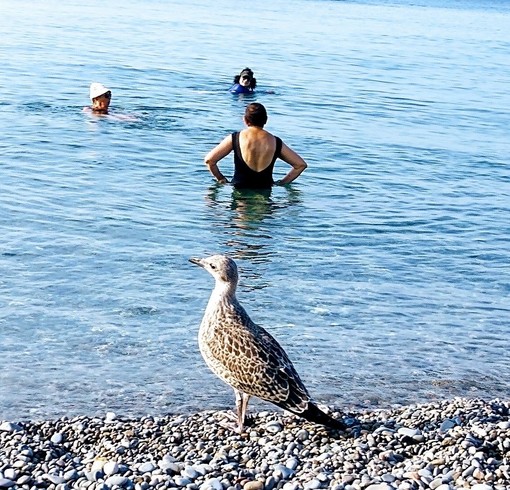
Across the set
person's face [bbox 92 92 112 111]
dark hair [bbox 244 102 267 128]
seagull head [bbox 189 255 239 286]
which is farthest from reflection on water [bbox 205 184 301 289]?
person's face [bbox 92 92 112 111]

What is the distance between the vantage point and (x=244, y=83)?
2241 cm

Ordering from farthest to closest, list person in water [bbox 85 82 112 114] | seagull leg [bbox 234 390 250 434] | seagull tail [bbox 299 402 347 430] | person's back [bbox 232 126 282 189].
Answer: person in water [bbox 85 82 112 114]
person's back [bbox 232 126 282 189]
seagull leg [bbox 234 390 250 434]
seagull tail [bbox 299 402 347 430]

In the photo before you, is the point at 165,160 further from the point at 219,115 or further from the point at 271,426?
the point at 271,426

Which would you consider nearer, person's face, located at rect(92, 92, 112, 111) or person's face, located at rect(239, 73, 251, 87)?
person's face, located at rect(92, 92, 112, 111)

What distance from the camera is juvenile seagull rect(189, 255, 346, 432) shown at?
6.55 meters

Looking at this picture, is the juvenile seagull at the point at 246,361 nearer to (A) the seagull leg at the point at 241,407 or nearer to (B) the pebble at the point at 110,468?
(A) the seagull leg at the point at 241,407

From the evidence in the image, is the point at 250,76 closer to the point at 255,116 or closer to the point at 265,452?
the point at 255,116

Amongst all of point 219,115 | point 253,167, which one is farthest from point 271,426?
point 219,115

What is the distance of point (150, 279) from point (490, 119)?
1445cm

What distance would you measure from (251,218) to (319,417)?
7.05 metres

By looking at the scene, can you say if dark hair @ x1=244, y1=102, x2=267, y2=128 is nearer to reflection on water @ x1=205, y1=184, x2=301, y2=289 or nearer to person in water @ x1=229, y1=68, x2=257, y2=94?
reflection on water @ x1=205, y1=184, x2=301, y2=289

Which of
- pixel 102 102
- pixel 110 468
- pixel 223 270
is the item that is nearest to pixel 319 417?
pixel 223 270

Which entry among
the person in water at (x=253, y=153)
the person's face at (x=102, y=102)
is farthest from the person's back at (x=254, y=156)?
the person's face at (x=102, y=102)

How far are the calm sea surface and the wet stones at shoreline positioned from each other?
0.65 metres
